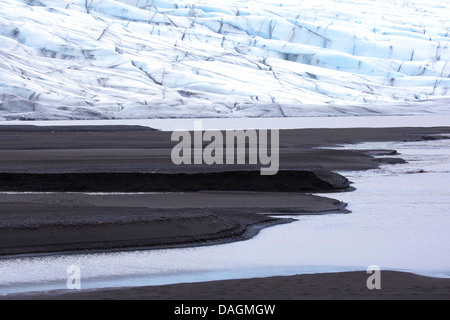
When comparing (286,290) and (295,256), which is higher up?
(286,290)

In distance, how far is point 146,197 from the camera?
606 inches

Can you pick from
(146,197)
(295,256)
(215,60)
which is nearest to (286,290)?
(295,256)

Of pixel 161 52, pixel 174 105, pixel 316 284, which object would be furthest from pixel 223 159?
pixel 161 52

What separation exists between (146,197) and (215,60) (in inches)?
1821

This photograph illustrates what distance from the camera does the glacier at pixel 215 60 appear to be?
5122cm

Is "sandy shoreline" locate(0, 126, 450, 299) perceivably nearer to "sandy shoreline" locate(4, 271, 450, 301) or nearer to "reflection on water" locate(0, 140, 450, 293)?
"sandy shoreline" locate(4, 271, 450, 301)

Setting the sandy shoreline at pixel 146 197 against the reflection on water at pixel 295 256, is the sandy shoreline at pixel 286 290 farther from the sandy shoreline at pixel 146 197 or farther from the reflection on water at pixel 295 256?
the reflection on water at pixel 295 256

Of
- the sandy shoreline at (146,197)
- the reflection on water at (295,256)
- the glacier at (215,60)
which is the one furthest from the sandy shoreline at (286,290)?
the glacier at (215,60)

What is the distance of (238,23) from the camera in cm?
6719

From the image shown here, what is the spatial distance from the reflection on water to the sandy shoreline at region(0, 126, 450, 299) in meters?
0.47

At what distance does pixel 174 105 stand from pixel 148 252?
136 feet

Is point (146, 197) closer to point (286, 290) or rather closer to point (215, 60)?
point (286, 290)

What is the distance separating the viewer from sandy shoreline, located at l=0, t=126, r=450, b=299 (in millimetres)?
10633
